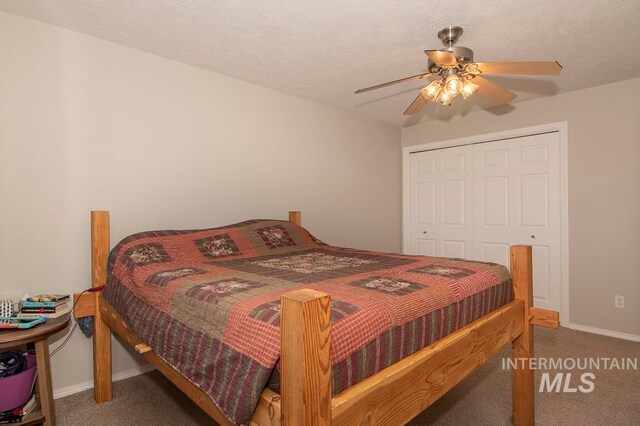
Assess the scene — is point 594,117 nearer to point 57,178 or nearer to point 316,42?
point 316,42

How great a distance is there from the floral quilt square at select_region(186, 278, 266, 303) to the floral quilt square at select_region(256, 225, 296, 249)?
1.11 m

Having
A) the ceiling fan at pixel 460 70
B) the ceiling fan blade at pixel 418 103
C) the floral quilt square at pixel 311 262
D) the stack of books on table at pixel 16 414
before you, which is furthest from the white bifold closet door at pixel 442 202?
the stack of books on table at pixel 16 414

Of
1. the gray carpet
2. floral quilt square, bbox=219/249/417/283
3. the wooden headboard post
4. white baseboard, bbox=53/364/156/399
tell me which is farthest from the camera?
the wooden headboard post

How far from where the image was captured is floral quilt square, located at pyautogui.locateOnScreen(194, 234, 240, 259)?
2265mm

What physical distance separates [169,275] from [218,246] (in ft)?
2.28

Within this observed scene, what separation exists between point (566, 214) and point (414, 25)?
243 cm

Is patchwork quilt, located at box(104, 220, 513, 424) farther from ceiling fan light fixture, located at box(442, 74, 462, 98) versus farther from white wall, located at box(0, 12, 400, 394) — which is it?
ceiling fan light fixture, located at box(442, 74, 462, 98)

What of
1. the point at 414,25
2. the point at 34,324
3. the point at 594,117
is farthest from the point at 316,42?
the point at 594,117

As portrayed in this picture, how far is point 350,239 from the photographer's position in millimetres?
3869

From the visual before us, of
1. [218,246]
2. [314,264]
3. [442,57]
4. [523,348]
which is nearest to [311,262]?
[314,264]

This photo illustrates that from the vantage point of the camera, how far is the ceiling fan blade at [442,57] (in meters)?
1.67

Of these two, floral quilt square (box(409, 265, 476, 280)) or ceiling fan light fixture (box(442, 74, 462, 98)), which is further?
ceiling fan light fixture (box(442, 74, 462, 98))

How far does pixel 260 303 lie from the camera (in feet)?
3.74

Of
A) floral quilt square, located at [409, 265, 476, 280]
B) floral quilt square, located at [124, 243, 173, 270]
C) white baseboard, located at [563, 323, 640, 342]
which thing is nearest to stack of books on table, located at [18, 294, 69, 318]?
floral quilt square, located at [124, 243, 173, 270]
